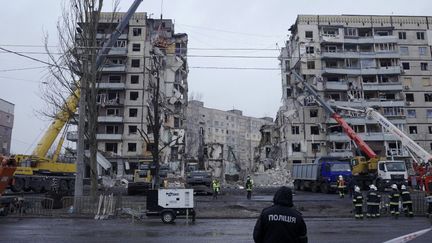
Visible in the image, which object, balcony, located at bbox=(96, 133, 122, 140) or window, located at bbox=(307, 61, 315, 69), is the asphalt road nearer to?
balcony, located at bbox=(96, 133, 122, 140)

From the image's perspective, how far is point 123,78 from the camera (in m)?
65.9

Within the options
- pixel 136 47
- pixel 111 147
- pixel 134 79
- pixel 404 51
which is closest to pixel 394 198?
pixel 111 147

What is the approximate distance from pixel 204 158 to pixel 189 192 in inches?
1722

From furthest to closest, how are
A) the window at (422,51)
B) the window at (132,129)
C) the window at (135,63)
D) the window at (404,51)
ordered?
the window at (422,51), the window at (404,51), the window at (135,63), the window at (132,129)

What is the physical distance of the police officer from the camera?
15.2ft

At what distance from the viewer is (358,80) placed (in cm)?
6656

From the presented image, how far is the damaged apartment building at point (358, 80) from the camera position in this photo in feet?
211

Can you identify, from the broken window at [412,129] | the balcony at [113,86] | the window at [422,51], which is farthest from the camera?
the window at [422,51]

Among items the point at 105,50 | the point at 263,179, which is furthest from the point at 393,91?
the point at 105,50

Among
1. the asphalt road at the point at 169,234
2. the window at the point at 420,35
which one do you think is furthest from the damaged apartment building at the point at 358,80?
the asphalt road at the point at 169,234

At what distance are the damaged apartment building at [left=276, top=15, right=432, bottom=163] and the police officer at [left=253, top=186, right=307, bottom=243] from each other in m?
59.9

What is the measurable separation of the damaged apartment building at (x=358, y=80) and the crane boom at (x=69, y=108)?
3863 centimetres

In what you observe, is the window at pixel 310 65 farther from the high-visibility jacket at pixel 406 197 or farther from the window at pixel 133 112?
the high-visibility jacket at pixel 406 197

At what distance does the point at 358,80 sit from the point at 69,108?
52009 mm
